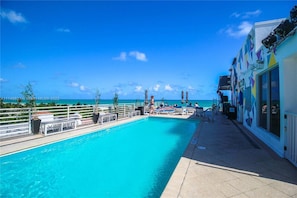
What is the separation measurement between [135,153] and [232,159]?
2.79 meters

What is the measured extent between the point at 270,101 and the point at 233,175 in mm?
3035

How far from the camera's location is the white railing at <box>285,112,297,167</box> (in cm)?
321

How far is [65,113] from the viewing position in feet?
29.5

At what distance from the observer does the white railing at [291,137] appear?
3.21 m

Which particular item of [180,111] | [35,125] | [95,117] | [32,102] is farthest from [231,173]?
[180,111]

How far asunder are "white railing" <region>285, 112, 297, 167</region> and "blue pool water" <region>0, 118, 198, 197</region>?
7.80 feet

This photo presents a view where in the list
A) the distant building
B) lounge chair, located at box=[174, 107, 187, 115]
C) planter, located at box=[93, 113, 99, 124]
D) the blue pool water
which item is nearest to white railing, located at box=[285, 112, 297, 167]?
the distant building

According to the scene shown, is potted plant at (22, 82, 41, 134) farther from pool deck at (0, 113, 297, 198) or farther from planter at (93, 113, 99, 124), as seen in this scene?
planter at (93, 113, 99, 124)

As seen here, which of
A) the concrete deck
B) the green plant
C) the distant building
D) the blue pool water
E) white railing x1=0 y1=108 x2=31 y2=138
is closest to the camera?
the concrete deck

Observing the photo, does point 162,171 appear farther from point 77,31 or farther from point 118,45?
point 118,45

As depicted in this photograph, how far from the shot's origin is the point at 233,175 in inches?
112

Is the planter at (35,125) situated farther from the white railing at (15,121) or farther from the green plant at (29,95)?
the green plant at (29,95)

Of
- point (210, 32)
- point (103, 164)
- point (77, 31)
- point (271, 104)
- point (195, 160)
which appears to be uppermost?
point (77, 31)

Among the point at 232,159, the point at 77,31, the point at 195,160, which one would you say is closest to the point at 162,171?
the point at 195,160
